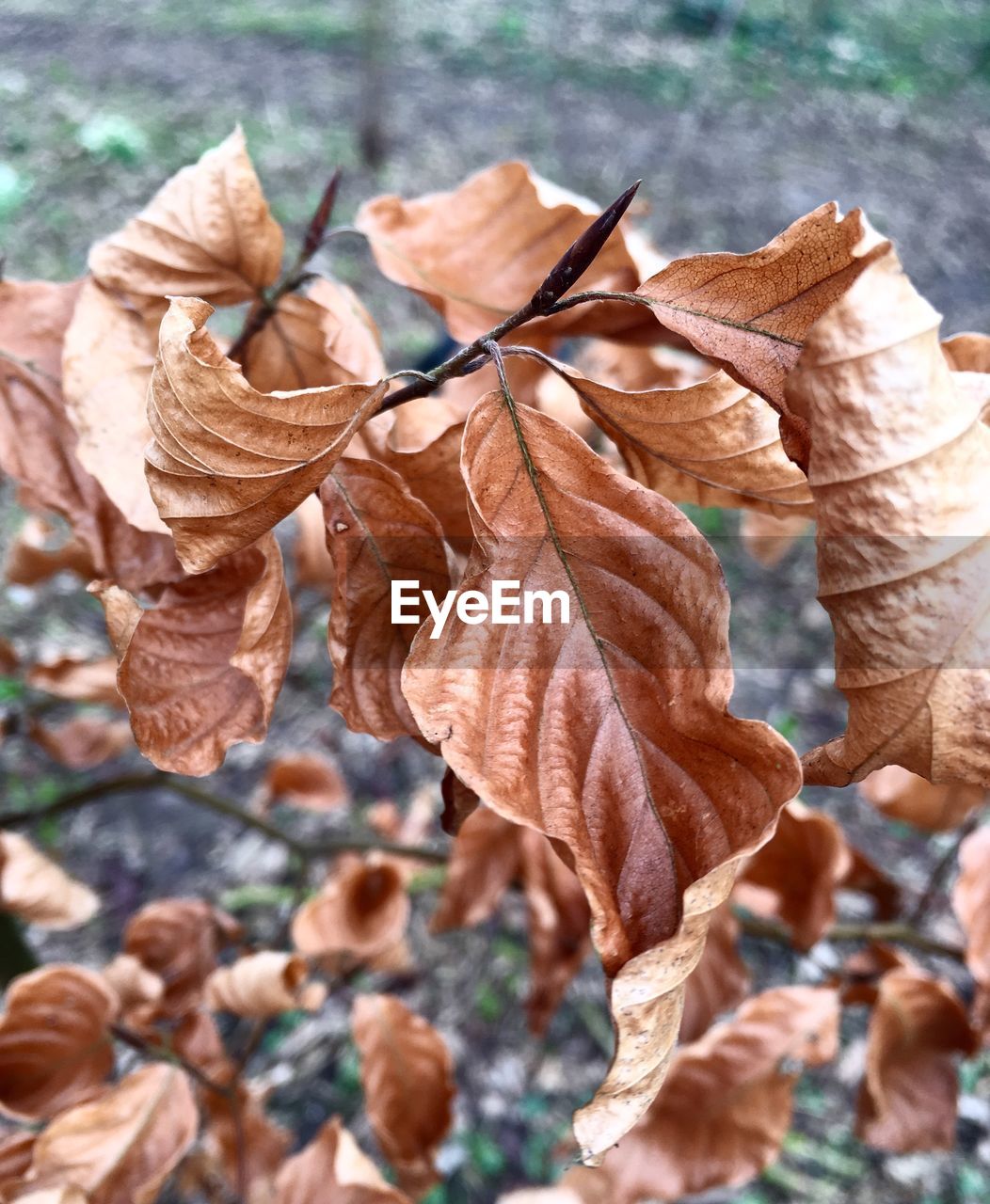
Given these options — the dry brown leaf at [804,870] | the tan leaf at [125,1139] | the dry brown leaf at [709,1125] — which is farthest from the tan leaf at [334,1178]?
the dry brown leaf at [804,870]

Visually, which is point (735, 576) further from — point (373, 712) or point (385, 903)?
point (373, 712)

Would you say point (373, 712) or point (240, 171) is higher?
point (240, 171)

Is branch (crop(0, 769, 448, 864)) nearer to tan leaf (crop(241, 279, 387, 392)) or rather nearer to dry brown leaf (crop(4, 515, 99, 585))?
dry brown leaf (crop(4, 515, 99, 585))

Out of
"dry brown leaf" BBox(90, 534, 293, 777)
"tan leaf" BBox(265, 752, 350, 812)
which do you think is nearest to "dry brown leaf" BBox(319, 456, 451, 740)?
→ "dry brown leaf" BBox(90, 534, 293, 777)

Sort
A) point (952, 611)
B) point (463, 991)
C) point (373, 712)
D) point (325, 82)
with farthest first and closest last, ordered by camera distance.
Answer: point (325, 82), point (463, 991), point (373, 712), point (952, 611)

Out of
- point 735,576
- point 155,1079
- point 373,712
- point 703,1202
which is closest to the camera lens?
point 373,712

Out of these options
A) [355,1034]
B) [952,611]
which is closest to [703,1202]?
[355,1034]

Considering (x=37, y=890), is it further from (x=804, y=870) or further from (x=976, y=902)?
(x=976, y=902)

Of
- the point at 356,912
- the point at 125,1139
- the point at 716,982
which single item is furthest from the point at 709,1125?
the point at 125,1139
